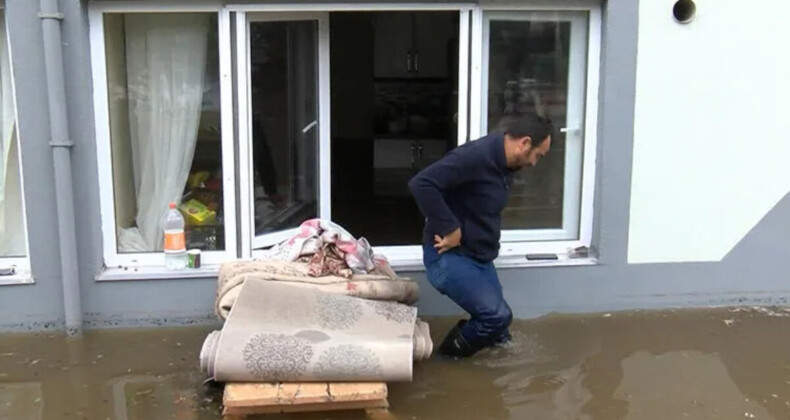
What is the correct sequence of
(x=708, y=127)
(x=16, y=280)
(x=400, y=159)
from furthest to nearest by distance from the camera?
1. (x=400, y=159)
2. (x=708, y=127)
3. (x=16, y=280)

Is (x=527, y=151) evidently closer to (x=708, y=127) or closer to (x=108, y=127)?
(x=708, y=127)

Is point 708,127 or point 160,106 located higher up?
point 160,106

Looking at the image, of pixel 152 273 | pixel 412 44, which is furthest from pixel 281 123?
pixel 412 44

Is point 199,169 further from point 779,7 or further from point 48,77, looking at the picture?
point 779,7

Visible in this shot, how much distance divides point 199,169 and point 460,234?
188 cm

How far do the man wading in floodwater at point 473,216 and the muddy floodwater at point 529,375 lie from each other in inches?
13.1

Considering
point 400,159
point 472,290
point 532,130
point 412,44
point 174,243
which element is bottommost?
point 472,290

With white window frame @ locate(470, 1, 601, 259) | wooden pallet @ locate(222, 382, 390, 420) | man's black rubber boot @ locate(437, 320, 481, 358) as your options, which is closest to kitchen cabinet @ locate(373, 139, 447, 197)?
white window frame @ locate(470, 1, 601, 259)

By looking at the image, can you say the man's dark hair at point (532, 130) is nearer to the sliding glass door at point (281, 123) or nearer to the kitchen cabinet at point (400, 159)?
the sliding glass door at point (281, 123)

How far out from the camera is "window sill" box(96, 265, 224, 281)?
5.25 meters

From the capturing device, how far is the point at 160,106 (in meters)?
5.38

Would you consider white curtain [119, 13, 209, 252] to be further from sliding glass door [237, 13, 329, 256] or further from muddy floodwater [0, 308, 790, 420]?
muddy floodwater [0, 308, 790, 420]

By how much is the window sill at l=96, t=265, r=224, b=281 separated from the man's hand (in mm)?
1517

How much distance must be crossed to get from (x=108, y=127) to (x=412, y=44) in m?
5.45
